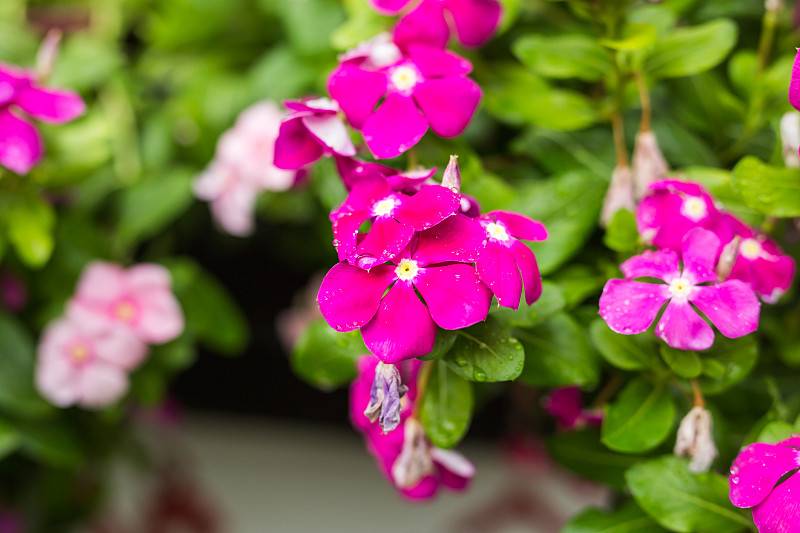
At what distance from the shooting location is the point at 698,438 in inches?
21.0

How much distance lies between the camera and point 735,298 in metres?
0.48

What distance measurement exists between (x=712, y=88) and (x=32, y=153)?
2.15ft

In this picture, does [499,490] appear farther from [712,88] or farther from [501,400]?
[712,88]

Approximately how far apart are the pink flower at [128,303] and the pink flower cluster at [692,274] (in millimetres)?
511

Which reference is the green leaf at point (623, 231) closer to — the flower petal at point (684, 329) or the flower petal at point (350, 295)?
the flower petal at point (684, 329)

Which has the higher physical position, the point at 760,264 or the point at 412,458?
the point at 760,264

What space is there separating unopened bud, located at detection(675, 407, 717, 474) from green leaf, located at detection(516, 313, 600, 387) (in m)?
0.08

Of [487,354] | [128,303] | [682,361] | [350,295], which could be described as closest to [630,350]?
[682,361]

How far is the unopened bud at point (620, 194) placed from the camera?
0.62 m

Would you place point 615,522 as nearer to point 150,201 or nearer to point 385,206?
point 385,206

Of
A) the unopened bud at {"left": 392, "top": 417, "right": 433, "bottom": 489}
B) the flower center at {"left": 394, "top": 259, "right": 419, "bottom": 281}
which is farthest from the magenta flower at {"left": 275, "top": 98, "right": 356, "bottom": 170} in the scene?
the unopened bud at {"left": 392, "top": 417, "right": 433, "bottom": 489}

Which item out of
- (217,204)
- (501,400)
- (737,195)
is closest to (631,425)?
(737,195)

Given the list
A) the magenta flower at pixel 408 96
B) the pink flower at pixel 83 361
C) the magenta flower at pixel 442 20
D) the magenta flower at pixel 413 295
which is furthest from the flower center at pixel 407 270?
the pink flower at pixel 83 361

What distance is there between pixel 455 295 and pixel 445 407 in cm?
15
